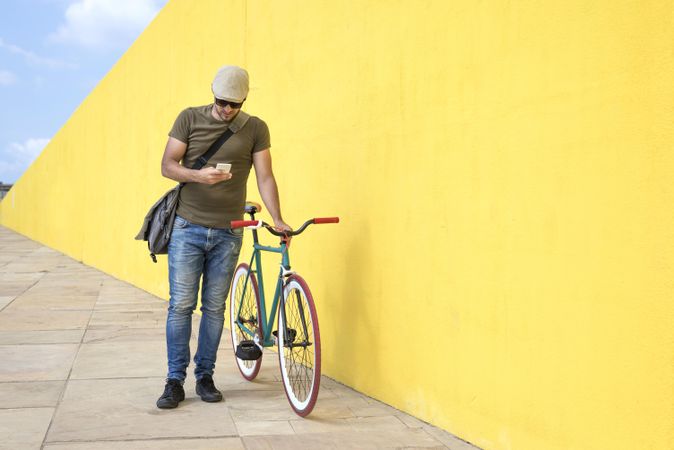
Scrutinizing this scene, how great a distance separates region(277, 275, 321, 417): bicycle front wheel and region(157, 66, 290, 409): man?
0.42 m

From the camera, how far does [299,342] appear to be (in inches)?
193

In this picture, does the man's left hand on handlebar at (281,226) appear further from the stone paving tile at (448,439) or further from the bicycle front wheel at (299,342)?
the stone paving tile at (448,439)

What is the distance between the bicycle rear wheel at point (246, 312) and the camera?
215 inches

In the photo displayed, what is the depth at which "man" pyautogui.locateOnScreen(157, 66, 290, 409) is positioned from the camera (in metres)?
4.80

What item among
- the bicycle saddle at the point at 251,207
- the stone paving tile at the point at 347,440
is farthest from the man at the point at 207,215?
the stone paving tile at the point at 347,440

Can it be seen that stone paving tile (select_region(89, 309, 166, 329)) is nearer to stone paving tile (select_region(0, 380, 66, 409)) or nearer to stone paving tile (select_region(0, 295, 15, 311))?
stone paving tile (select_region(0, 295, 15, 311))

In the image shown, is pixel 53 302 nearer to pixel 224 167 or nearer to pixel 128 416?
pixel 128 416

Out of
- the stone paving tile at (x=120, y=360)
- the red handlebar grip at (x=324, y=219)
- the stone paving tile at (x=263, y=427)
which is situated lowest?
the stone paving tile at (x=263, y=427)

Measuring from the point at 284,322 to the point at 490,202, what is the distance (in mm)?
1443

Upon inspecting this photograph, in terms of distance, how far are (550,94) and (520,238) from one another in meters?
0.67

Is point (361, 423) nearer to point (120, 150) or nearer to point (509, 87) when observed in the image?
point (509, 87)

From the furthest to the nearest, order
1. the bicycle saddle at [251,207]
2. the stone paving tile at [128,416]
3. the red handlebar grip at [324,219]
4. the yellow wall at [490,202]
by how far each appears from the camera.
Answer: the bicycle saddle at [251,207] < the red handlebar grip at [324,219] < the stone paving tile at [128,416] < the yellow wall at [490,202]

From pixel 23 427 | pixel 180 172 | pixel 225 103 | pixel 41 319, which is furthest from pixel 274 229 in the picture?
pixel 41 319

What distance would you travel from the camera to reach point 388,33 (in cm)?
500
